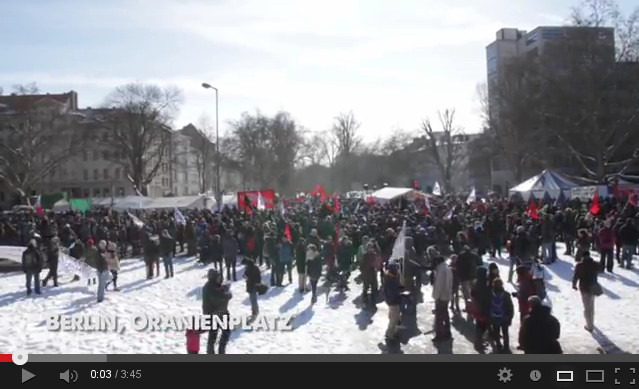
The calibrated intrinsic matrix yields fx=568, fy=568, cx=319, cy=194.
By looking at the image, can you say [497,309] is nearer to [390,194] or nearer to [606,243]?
[606,243]

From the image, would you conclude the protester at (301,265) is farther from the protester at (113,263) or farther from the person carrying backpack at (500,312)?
the person carrying backpack at (500,312)

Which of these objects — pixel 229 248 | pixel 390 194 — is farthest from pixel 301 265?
pixel 390 194

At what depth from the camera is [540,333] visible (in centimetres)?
646

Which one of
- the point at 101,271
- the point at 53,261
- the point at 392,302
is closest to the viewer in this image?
the point at 392,302

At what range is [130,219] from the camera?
80.2 feet

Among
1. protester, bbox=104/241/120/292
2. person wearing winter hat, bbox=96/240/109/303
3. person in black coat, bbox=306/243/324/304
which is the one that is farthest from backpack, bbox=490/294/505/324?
protester, bbox=104/241/120/292

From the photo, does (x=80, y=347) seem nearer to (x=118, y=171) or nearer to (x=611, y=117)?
(x=611, y=117)

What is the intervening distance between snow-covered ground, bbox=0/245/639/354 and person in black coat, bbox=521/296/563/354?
2728 mm

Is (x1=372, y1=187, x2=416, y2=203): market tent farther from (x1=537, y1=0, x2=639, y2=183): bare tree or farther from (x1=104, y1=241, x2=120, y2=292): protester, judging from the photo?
(x1=104, y1=241, x2=120, y2=292): protester
